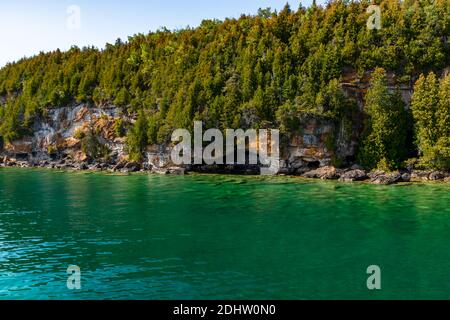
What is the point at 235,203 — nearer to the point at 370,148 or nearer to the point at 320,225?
the point at 320,225

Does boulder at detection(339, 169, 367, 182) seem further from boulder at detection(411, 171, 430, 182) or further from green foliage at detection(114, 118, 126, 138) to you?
green foliage at detection(114, 118, 126, 138)

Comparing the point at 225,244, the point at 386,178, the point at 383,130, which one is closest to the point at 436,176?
the point at 386,178

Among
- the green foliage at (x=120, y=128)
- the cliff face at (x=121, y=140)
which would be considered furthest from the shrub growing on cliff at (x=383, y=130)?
the green foliage at (x=120, y=128)

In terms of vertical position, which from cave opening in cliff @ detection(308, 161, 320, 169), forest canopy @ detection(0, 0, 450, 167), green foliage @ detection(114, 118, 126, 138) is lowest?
cave opening in cliff @ detection(308, 161, 320, 169)

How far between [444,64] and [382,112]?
713 inches

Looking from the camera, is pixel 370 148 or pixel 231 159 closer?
pixel 370 148

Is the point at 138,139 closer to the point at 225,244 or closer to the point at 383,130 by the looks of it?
the point at 383,130

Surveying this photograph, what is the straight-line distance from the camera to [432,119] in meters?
83.8

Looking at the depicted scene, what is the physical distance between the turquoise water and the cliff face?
1062 inches

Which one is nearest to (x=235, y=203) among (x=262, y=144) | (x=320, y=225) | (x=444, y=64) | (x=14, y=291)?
(x=320, y=225)

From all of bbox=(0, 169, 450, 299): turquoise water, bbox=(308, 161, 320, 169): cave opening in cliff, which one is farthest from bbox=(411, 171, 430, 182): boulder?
bbox=(308, 161, 320, 169): cave opening in cliff

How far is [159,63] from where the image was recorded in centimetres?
12444

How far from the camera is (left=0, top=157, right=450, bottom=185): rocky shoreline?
77375 mm
